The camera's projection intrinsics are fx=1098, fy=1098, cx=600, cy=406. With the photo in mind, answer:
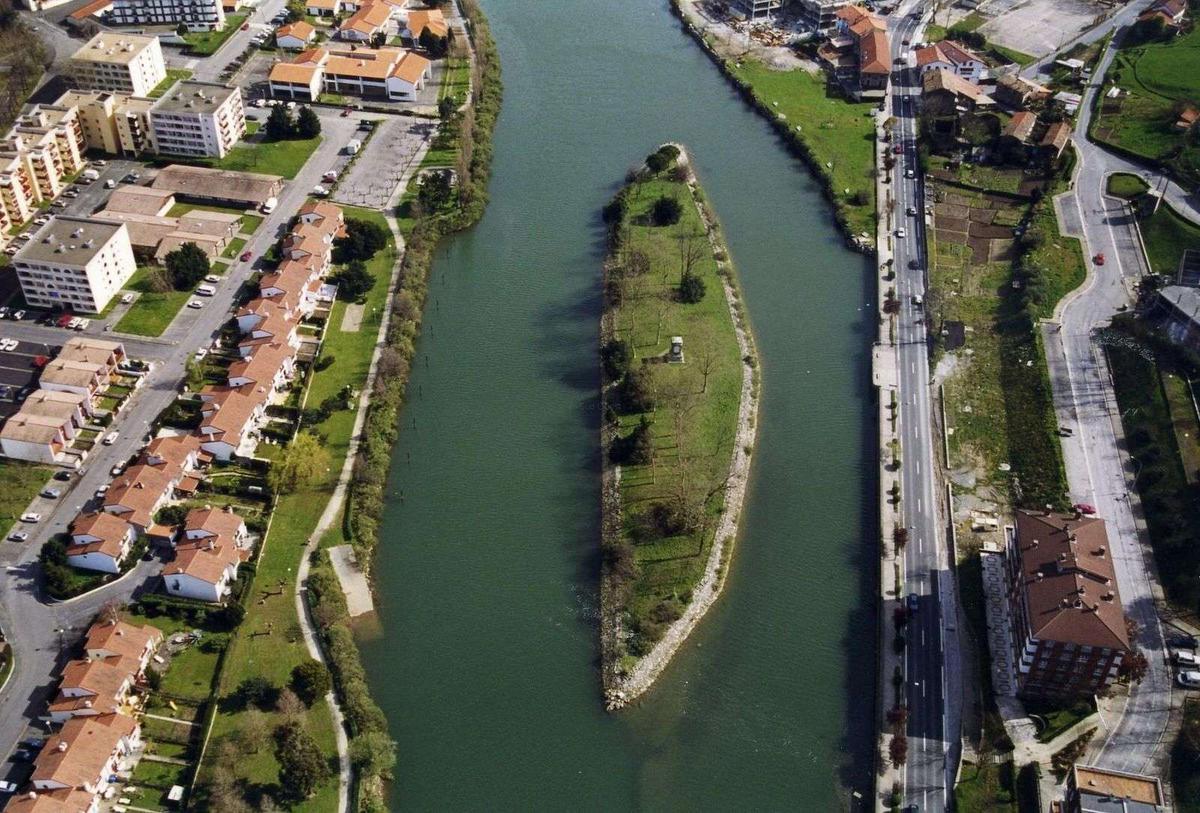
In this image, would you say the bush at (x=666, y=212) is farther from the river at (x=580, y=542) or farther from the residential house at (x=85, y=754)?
the residential house at (x=85, y=754)

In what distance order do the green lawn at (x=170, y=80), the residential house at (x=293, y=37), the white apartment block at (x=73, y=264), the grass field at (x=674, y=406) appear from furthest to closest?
the residential house at (x=293, y=37), the green lawn at (x=170, y=80), the white apartment block at (x=73, y=264), the grass field at (x=674, y=406)

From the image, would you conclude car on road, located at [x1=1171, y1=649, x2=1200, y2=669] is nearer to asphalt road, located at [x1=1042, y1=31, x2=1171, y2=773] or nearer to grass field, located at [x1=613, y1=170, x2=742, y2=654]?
asphalt road, located at [x1=1042, y1=31, x2=1171, y2=773]

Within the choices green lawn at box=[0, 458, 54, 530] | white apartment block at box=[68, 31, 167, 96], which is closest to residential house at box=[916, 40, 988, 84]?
white apartment block at box=[68, 31, 167, 96]

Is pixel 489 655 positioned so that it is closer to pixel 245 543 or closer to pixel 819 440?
pixel 245 543

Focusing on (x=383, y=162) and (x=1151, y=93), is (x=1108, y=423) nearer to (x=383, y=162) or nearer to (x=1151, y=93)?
(x=1151, y=93)

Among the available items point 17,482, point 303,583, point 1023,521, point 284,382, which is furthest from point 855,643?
point 17,482

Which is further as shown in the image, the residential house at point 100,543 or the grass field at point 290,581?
the residential house at point 100,543

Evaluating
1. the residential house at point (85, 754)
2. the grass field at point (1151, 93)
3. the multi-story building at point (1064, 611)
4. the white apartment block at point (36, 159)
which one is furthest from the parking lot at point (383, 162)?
the grass field at point (1151, 93)
